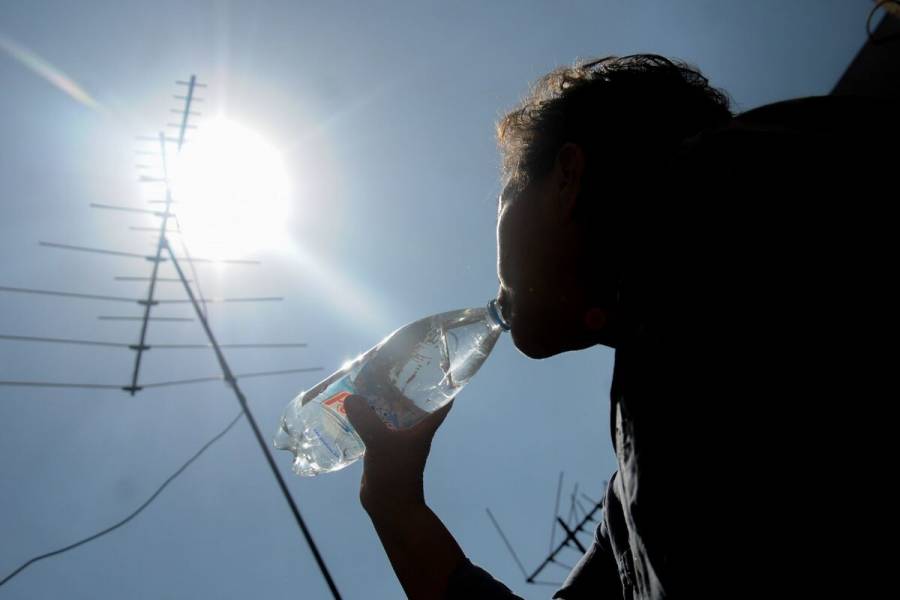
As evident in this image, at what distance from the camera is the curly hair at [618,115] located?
4.56 ft

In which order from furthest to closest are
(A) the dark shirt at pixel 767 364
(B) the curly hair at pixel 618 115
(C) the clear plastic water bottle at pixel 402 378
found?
1. (C) the clear plastic water bottle at pixel 402 378
2. (B) the curly hair at pixel 618 115
3. (A) the dark shirt at pixel 767 364

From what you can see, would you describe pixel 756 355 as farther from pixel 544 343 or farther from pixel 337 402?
pixel 337 402

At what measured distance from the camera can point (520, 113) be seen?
1.85 metres

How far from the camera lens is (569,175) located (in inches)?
52.1

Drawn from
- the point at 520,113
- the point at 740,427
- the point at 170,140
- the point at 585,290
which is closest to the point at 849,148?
the point at 740,427

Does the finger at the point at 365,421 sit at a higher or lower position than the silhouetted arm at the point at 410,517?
higher

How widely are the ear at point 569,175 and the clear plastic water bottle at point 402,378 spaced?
3.93ft

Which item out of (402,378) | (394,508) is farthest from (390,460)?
(402,378)

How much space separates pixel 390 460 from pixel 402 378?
42.2 inches

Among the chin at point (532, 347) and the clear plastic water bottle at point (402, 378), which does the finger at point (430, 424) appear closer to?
the chin at point (532, 347)

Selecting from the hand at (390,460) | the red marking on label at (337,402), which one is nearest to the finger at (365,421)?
the hand at (390,460)

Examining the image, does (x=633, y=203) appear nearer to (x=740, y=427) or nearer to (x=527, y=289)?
(x=527, y=289)

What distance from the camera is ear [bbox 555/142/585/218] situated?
130 cm

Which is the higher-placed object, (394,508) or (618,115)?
(618,115)
